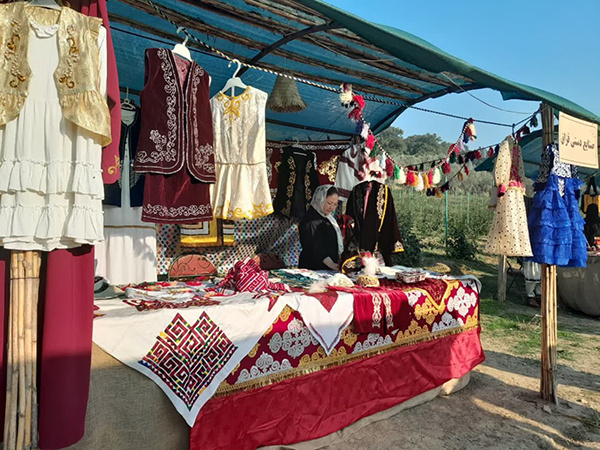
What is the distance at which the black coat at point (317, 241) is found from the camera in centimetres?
470

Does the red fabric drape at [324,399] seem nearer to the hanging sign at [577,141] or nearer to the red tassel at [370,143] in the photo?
the hanging sign at [577,141]

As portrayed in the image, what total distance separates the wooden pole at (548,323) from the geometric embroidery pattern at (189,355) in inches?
107

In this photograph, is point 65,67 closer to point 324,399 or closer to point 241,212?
point 241,212

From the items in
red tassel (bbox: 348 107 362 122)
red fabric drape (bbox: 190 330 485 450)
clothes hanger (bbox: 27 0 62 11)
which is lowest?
red fabric drape (bbox: 190 330 485 450)

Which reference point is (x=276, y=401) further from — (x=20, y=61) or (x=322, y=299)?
(x=20, y=61)

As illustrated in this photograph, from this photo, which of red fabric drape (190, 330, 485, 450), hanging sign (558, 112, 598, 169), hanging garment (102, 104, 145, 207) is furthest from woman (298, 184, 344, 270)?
hanging sign (558, 112, 598, 169)

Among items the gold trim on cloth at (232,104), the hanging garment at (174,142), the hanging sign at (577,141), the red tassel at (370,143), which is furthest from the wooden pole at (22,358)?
the hanging sign at (577,141)

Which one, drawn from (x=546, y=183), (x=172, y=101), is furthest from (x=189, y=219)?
(x=546, y=183)

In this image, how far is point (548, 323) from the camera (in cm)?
361

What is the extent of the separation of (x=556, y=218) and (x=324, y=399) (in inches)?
99.9

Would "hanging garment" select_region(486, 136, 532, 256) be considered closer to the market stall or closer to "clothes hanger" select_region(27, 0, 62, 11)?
the market stall

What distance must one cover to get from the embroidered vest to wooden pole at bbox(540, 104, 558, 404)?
2.95 meters

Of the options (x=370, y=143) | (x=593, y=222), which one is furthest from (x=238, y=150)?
(x=593, y=222)

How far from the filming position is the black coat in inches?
185
